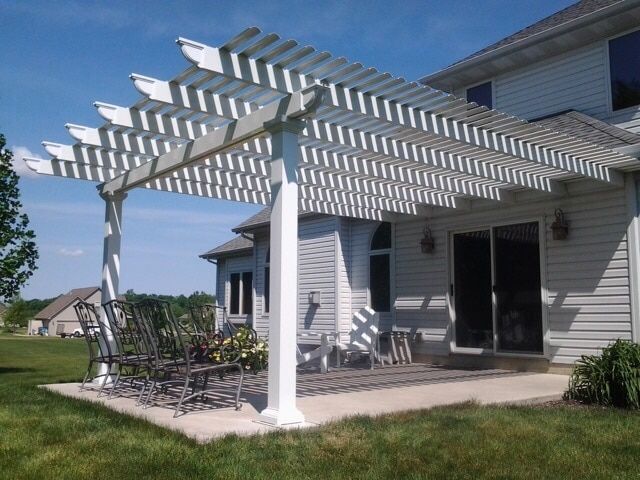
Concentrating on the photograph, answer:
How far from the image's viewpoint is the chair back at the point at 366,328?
9723 mm

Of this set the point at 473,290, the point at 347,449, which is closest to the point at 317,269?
the point at 473,290

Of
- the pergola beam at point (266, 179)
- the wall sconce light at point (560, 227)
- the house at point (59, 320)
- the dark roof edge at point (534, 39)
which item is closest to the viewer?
the pergola beam at point (266, 179)

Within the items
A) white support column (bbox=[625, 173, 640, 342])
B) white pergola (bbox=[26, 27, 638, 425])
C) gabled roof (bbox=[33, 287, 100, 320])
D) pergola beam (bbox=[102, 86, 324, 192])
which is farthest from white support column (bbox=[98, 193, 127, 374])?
gabled roof (bbox=[33, 287, 100, 320])

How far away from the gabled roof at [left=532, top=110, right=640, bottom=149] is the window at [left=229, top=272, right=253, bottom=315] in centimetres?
956

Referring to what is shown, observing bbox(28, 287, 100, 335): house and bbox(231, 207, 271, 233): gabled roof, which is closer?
bbox(231, 207, 271, 233): gabled roof

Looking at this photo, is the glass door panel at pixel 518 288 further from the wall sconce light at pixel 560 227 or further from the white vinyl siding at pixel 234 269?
the white vinyl siding at pixel 234 269

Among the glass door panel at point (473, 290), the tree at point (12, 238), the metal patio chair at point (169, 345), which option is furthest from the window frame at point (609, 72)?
the tree at point (12, 238)

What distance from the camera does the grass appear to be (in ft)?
11.3

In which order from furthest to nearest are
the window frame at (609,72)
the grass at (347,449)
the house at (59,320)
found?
the house at (59,320) → the window frame at (609,72) → the grass at (347,449)

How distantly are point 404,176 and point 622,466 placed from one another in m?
5.39

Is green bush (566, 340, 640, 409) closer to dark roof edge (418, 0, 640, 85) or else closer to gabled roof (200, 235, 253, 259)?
dark roof edge (418, 0, 640, 85)

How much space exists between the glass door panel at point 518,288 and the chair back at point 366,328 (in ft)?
6.43

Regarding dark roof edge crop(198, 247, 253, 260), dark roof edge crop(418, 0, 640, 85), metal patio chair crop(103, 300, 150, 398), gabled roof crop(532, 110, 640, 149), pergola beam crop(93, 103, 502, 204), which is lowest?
metal patio chair crop(103, 300, 150, 398)

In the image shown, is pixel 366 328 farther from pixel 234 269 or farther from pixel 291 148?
pixel 234 269
